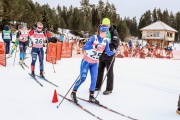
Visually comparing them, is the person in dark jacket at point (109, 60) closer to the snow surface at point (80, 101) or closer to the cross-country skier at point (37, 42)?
the snow surface at point (80, 101)

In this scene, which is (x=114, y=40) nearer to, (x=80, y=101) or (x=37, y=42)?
(x=80, y=101)

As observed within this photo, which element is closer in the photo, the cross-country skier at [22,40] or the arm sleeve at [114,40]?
the arm sleeve at [114,40]

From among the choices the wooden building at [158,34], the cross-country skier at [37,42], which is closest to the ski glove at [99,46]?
the cross-country skier at [37,42]

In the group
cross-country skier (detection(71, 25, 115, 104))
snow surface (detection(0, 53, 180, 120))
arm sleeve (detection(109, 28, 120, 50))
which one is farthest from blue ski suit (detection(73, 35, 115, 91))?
snow surface (detection(0, 53, 180, 120))

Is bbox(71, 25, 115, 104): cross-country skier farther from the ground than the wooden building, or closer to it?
closer to it

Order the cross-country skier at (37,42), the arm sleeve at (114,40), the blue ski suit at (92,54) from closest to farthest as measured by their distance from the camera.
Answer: the blue ski suit at (92,54) → the arm sleeve at (114,40) → the cross-country skier at (37,42)

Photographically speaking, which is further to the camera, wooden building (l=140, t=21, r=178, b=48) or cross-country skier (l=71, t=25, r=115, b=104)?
wooden building (l=140, t=21, r=178, b=48)

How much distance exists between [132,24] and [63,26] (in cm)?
3492

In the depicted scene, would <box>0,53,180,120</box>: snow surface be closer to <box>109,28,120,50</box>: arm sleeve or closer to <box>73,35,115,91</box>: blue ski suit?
<box>73,35,115,91</box>: blue ski suit

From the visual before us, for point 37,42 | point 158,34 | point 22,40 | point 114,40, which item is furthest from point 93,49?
point 158,34

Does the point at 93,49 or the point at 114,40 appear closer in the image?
the point at 93,49

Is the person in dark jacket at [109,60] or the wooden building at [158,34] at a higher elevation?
the wooden building at [158,34]

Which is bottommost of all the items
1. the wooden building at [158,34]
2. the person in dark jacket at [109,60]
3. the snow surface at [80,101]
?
the snow surface at [80,101]

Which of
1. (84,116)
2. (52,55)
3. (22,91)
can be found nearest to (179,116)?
(84,116)
